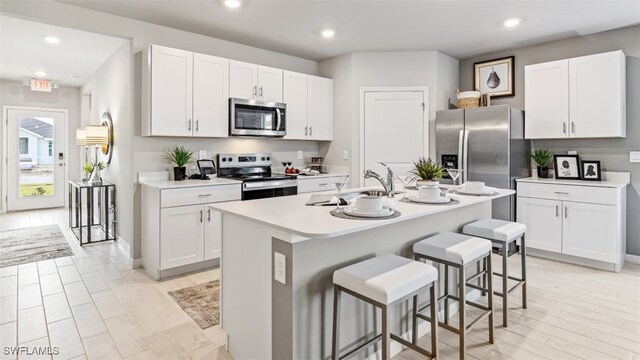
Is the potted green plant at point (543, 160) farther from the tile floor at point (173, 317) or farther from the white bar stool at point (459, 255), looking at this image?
the white bar stool at point (459, 255)

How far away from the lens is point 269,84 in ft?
14.5

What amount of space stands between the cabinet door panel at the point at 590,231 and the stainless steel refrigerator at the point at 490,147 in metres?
0.57

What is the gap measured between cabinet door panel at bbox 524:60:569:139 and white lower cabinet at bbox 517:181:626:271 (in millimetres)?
691

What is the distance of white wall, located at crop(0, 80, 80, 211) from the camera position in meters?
6.55

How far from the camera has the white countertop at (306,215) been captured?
154 cm

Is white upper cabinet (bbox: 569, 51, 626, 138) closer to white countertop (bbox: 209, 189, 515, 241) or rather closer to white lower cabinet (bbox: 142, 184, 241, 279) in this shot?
white countertop (bbox: 209, 189, 515, 241)

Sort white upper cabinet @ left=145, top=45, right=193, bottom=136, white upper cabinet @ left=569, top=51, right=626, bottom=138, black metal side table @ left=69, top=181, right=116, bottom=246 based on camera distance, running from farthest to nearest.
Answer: black metal side table @ left=69, top=181, right=116, bottom=246 → white upper cabinet @ left=569, top=51, right=626, bottom=138 → white upper cabinet @ left=145, top=45, right=193, bottom=136

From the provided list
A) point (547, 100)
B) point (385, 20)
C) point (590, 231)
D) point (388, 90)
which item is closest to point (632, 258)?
point (590, 231)

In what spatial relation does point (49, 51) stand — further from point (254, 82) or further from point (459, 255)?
point (459, 255)

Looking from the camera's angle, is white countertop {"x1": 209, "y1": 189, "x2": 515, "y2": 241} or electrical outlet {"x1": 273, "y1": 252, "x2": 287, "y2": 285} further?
electrical outlet {"x1": 273, "y1": 252, "x2": 287, "y2": 285}

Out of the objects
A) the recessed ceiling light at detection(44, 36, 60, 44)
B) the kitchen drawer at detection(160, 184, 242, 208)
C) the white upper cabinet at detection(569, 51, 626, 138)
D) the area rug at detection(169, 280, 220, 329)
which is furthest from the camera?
the recessed ceiling light at detection(44, 36, 60, 44)

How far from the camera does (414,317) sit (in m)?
2.10

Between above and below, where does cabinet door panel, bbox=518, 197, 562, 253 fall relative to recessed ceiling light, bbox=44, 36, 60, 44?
below

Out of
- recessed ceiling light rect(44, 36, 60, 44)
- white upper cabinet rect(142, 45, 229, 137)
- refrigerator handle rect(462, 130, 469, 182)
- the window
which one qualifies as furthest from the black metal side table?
refrigerator handle rect(462, 130, 469, 182)
